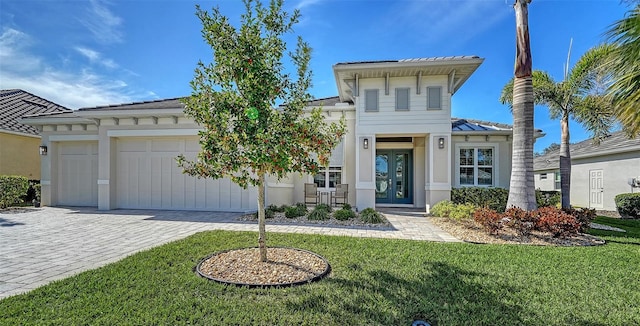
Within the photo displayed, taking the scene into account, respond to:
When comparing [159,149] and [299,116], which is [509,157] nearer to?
[299,116]

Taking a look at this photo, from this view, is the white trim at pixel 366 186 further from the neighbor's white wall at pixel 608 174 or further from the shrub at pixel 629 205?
the neighbor's white wall at pixel 608 174

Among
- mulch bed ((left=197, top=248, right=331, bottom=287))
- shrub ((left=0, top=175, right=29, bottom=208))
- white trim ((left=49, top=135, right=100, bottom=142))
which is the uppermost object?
white trim ((left=49, top=135, right=100, bottom=142))

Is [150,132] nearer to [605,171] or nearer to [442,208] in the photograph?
[442,208]

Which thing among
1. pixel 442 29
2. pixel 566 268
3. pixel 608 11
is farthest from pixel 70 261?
pixel 608 11

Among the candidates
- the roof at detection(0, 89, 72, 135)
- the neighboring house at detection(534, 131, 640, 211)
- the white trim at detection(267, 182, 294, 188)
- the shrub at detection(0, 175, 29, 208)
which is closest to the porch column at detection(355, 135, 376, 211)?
the white trim at detection(267, 182, 294, 188)

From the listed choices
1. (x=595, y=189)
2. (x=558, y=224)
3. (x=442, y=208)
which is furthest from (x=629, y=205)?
(x=442, y=208)

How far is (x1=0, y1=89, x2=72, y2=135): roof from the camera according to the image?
43.4 ft

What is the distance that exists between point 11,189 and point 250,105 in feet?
45.7

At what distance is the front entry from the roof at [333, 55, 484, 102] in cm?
370

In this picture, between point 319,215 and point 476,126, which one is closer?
point 319,215

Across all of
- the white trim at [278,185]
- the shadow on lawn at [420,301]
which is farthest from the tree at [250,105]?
the white trim at [278,185]

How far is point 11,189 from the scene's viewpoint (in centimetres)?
1097

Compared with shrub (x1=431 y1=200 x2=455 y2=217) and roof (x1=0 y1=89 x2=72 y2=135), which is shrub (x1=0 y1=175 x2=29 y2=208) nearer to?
roof (x1=0 y1=89 x2=72 y2=135)

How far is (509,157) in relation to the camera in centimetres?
1155
